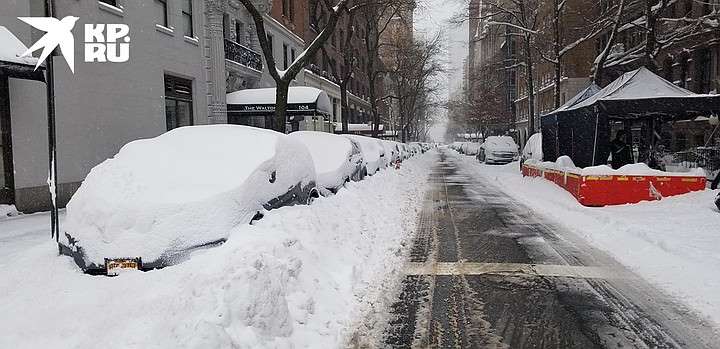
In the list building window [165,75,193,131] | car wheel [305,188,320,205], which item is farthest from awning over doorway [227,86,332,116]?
car wheel [305,188,320,205]

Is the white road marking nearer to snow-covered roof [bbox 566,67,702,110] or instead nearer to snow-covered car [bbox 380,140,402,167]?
snow-covered roof [bbox 566,67,702,110]

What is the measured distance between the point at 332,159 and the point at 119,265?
6.64 meters

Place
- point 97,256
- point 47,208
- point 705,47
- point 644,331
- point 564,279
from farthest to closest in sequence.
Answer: point 705,47
point 47,208
point 564,279
point 97,256
point 644,331

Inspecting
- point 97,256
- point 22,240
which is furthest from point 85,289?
point 22,240

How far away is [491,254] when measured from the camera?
7.16 metres

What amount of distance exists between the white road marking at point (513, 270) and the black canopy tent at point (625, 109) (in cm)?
789

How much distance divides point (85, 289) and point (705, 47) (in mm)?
28785

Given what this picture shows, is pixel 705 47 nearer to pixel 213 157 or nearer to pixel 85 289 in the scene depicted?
pixel 213 157

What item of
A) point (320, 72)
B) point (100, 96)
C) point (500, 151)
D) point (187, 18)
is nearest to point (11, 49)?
point (100, 96)

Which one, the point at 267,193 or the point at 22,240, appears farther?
the point at 22,240

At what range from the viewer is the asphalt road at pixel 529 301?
4.16 metres

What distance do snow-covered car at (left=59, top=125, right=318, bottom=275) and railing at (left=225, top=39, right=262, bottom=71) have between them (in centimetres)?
1618

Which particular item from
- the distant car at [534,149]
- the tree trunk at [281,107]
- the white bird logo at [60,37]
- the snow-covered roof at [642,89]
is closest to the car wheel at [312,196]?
the white bird logo at [60,37]

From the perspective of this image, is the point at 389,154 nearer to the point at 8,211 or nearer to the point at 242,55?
the point at 242,55
